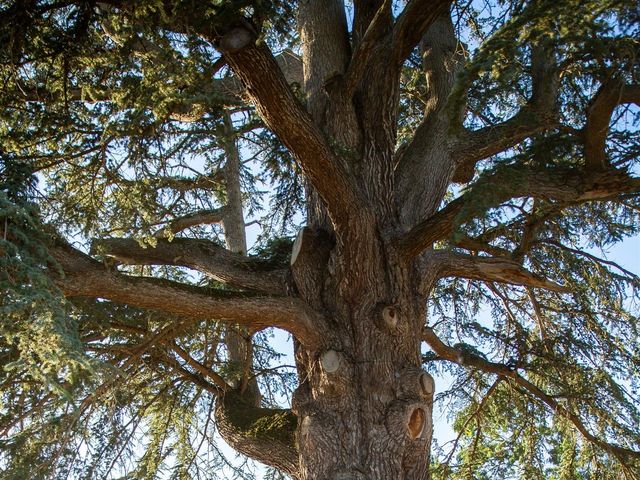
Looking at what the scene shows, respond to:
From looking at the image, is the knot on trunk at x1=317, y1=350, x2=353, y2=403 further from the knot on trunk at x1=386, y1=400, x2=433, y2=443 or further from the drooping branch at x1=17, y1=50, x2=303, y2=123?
the drooping branch at x1=17, y1=50, x2=303, y2=123

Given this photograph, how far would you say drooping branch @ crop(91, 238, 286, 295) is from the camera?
22.1 feet

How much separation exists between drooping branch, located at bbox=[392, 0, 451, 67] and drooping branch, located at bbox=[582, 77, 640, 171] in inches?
49.9

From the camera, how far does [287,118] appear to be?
5.70 meters

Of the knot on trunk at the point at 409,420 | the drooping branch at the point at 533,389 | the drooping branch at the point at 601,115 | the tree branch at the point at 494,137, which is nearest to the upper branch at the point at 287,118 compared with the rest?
the tree branch at the point at 494,137

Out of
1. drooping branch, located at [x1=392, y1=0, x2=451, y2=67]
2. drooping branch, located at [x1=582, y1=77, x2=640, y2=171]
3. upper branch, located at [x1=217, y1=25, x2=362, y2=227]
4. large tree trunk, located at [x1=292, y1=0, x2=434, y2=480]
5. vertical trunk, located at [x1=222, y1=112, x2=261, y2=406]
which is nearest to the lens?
upper branch, located at [x1=217, y1=25, x2=362, y2=227]

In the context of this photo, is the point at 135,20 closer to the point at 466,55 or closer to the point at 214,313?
the point at 214,313

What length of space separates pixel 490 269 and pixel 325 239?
55.8 inches

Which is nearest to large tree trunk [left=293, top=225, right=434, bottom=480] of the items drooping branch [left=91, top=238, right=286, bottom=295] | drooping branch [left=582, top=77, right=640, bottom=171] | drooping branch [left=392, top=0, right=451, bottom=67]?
drooping branch [left=91, top=238, right=286, bottom=295]

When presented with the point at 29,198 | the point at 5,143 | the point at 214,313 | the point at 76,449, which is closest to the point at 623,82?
the point at 214,313

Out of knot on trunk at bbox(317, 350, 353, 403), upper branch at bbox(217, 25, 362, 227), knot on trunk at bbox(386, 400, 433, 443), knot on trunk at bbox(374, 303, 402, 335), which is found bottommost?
knot on trunk at bbox(386, 400, 433, 443)

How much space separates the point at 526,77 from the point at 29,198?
4537 mm

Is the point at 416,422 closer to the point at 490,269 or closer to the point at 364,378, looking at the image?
the point at 364,378

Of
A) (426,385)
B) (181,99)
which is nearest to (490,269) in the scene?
(426,385)

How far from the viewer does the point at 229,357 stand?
8789 mm
